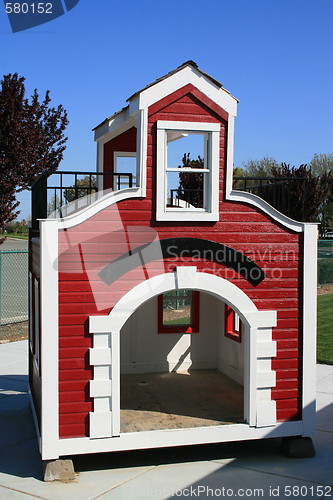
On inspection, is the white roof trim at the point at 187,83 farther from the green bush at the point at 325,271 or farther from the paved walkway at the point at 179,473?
the green bush at the point at 325,271

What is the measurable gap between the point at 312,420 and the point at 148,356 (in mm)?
3312

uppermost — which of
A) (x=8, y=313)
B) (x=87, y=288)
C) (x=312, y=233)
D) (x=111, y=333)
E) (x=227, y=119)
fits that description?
(x=227, y=119)

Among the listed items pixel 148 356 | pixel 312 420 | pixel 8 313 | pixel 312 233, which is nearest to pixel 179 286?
pixel 312 233

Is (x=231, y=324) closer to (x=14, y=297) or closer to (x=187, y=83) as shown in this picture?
(x=187, y=83)

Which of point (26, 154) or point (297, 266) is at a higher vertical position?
point (26, 154)

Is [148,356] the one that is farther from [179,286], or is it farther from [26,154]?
[26,154]

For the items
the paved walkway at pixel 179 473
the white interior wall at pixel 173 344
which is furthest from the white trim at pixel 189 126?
the paved walkway at pixel 179 473

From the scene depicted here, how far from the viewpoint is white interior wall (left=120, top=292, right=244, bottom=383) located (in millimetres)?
9656

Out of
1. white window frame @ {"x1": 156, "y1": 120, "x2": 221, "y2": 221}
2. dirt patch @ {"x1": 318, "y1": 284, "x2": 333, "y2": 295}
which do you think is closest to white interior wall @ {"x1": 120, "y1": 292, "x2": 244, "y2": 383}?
white window frame @ {"x1": 156, "y1": 120, "x2": 221, "y2": 221}

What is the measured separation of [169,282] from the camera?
683 centimetres

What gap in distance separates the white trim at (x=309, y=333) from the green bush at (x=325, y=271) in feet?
63.7

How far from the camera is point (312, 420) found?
7223 mm

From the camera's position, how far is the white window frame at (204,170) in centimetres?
682

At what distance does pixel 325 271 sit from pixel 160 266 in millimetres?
21238
